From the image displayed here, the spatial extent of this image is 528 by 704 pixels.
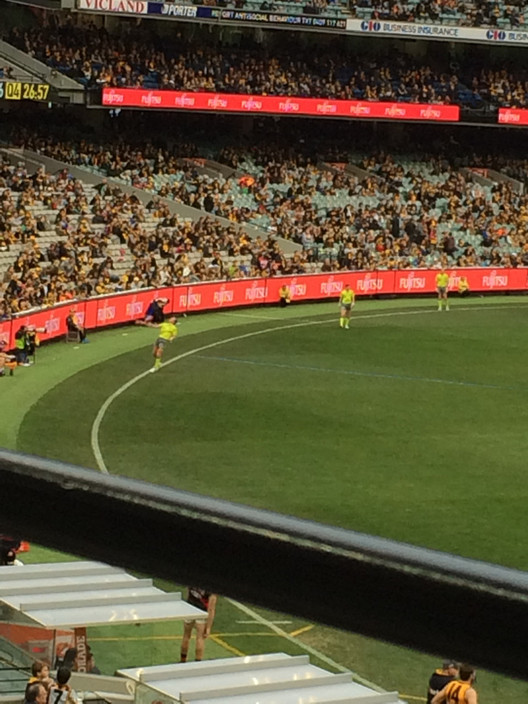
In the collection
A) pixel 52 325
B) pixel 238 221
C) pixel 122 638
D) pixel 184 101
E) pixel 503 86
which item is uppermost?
pixel 503 86

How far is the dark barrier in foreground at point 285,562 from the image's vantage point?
3.78ft

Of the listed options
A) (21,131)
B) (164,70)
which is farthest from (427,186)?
(21,131)

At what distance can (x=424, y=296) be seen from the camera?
56.9 metres

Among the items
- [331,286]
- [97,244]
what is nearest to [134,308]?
[97,244]

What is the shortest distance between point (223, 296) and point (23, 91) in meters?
11.4

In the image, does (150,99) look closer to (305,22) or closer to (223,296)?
(305,22)

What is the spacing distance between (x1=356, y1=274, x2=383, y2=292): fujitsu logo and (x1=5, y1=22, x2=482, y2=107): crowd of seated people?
492 inches

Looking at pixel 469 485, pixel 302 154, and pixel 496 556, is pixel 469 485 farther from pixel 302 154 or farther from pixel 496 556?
pixel 302 154

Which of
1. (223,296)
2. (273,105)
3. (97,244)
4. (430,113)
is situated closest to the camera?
(97,244)

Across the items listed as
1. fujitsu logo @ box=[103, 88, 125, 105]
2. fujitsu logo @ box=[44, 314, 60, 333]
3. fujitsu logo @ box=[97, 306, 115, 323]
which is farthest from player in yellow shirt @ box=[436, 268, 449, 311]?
fujitsu logo @ box=[44, 314, 60, 333]

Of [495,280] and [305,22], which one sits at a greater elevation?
[305,22]

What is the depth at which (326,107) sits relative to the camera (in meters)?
64.2

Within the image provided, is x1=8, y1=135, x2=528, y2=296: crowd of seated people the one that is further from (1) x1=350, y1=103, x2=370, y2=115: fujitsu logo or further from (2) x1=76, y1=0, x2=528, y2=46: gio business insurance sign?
(2) x1=76, y1=0, x2=528, y2=46: gio business insurance sign

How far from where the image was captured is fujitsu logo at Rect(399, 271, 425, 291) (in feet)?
184
